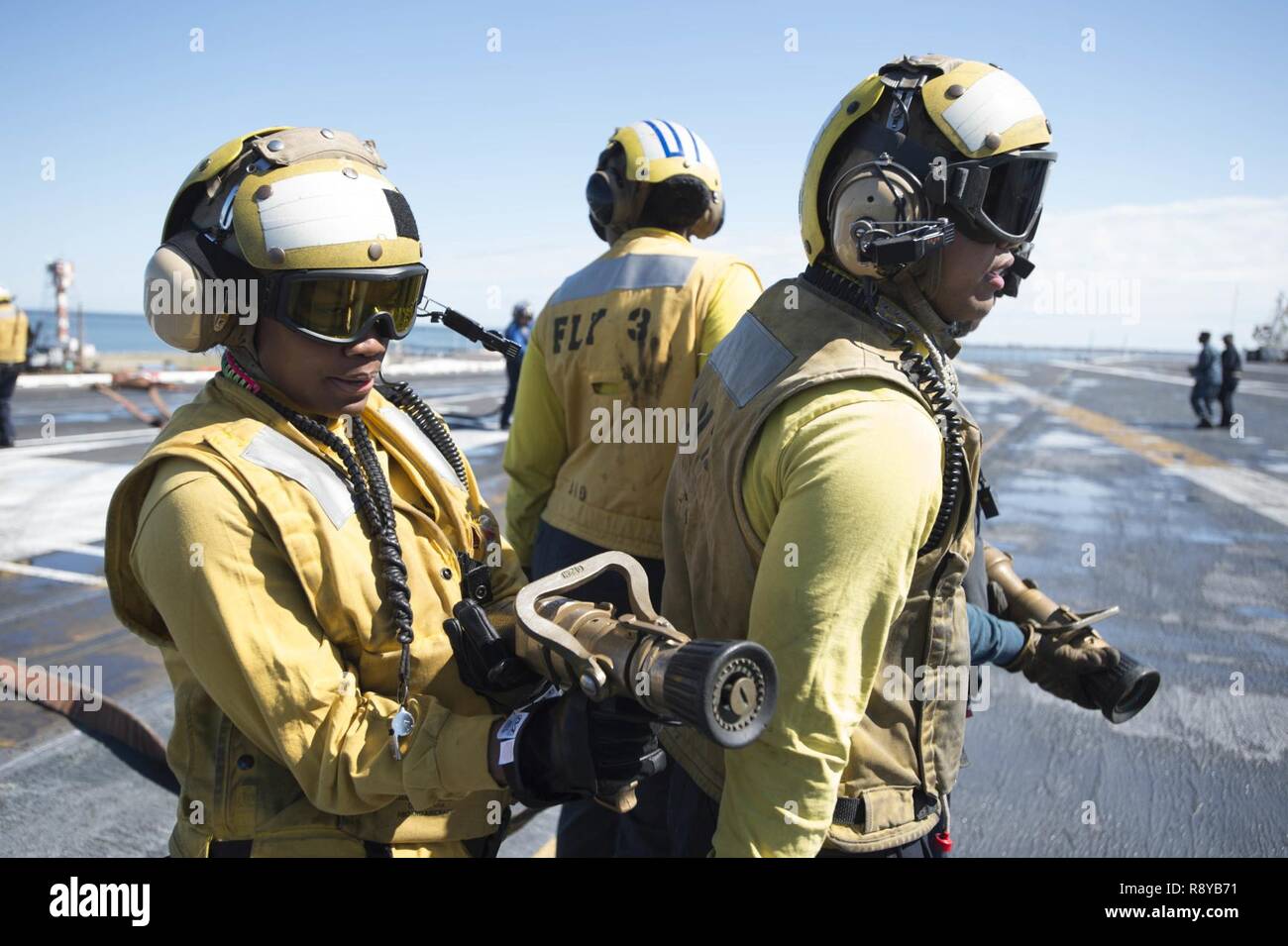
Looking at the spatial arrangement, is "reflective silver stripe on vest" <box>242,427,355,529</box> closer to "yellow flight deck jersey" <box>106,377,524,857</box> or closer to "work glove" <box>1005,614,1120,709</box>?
"yellow flight deck jersey" <box>106,377,524,857</box>

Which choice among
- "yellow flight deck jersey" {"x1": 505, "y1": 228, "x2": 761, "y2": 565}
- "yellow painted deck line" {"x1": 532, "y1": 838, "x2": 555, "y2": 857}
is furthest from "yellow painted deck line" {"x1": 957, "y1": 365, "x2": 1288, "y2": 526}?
"yellow painted deck line" {"x1": 532, "y1": 838, "x2": 555, "y2": 857}

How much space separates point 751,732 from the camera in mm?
1256

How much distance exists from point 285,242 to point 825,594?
45.1 inches

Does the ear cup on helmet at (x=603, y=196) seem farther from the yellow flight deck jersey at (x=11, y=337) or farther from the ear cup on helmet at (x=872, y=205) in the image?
the yellow flight deck jersey at (x=11, y=337)

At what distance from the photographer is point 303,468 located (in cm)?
173

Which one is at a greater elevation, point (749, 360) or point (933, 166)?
point (933, 166)

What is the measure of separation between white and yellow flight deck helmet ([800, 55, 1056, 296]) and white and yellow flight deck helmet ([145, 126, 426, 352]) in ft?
2.90

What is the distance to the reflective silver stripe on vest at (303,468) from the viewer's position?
168 centimetres

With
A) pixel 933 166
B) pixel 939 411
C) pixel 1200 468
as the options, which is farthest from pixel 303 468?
pixel 1200 468

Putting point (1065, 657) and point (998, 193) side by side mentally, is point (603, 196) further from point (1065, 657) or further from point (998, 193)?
point (1065, 657)

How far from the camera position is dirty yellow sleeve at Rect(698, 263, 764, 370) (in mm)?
3082

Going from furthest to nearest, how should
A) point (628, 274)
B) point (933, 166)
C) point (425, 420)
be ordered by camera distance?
point (628, 274)
point (425, 420)
point (933, 166)

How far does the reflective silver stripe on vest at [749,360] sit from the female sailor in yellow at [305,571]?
0.65 metres

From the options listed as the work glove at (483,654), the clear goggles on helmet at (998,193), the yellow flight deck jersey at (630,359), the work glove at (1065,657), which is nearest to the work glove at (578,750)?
the work glove at (483,654)
